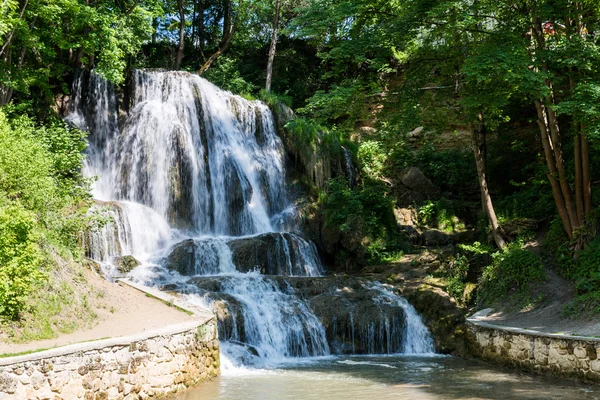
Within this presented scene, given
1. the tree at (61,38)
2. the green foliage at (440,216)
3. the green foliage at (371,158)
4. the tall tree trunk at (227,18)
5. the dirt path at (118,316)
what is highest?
the tall tree trunk at (227,18)

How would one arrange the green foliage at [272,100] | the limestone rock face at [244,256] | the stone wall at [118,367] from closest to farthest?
the stone wall at [118,367], the limestone rock face at [244,256], the green foliage at [272,100]

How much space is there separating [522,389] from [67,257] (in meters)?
8.23

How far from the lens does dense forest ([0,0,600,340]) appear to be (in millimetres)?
11352

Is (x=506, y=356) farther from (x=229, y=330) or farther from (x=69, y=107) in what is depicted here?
(x=69, y=107)

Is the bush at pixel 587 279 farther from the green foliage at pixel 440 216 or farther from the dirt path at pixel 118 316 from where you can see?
the dirt path at pixel 118 316

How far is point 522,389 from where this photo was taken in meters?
9.10

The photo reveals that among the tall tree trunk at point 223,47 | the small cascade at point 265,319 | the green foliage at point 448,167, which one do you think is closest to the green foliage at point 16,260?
the small cascade at point 265,319

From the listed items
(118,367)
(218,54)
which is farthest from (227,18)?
(118,367)

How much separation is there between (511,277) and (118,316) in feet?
29.2

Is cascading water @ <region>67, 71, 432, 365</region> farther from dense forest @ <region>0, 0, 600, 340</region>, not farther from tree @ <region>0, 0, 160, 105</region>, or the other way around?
tree @ <region>0, 0, 160, 105</region>

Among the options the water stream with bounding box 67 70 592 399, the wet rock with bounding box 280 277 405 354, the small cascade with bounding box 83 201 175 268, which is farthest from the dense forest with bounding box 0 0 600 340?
the wet rock with bounding box 280 277 405 354

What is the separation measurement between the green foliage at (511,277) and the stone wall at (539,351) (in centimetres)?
175

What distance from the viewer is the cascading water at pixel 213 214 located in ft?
43.1

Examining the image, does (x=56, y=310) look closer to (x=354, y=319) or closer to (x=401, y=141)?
(x=354, y=319)
